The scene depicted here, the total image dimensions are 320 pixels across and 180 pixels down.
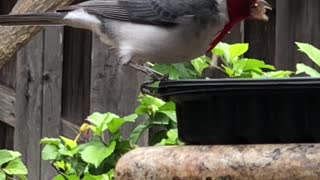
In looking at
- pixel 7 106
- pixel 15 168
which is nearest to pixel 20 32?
pixel 15 168

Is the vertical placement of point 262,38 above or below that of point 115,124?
above

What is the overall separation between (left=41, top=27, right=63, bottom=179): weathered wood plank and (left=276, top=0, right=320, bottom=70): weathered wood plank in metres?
1.24

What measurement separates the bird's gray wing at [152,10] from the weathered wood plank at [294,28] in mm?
648

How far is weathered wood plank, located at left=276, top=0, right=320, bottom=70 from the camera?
3469 mm

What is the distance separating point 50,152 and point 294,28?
0.99m

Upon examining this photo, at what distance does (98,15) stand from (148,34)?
0.34 m

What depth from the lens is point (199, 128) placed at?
2012mm

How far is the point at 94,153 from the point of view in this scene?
2.94 meters

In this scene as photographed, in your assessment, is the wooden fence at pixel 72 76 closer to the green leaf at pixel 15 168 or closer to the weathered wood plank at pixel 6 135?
the weathered wood plank at pixel 6 135

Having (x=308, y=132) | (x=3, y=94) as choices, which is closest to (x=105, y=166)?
(x=308, y=132)

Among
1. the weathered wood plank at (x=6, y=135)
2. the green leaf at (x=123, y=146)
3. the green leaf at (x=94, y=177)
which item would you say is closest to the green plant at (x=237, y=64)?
the green leaf at (x=123, y=146)

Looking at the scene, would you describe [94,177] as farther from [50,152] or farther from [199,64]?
[199,64]

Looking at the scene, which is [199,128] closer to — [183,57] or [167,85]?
[167,85]

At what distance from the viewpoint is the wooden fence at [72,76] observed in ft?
11.6
